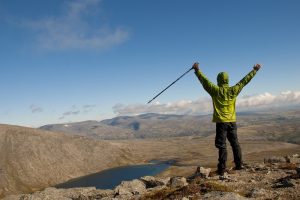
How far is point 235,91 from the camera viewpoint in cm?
1627

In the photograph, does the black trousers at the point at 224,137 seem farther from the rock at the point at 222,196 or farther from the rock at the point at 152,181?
the rock at the point at 152,181

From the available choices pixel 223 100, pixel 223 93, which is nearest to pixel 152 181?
pixel 223 100

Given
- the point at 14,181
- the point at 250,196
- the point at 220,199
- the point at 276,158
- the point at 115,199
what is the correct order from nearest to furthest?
the point at 220,199 < the point at 250,196 < the point at 115,199 < the point at 276,158 < the point at 14,181

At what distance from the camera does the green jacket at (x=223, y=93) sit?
16.2 m

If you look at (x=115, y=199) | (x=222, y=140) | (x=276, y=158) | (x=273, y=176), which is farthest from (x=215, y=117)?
(x=276, y=158)

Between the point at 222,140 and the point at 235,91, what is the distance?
2498 mm

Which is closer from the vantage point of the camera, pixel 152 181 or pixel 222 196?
pixel 222 196

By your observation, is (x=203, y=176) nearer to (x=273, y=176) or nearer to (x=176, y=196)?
(x=273, y=176)

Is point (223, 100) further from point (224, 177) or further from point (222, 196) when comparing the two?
point (222, 196)

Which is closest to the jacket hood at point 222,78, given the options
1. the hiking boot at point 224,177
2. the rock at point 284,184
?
the hiking boot at point 224,177

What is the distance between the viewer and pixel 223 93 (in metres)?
16.3

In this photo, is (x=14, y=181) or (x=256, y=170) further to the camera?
(x=14, y=181)

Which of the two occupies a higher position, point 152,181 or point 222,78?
point 222,78

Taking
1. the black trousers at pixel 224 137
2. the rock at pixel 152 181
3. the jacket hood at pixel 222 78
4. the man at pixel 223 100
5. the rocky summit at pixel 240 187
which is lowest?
the rock at pixel 152 181
